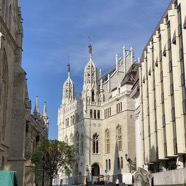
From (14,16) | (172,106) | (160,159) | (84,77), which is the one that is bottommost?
(160,159)

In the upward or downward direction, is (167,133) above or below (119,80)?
below

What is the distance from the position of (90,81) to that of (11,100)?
2023 inches

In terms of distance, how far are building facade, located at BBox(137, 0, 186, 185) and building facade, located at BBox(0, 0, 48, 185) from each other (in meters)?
13.7

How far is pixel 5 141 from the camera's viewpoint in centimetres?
3353

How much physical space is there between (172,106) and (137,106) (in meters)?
17.7

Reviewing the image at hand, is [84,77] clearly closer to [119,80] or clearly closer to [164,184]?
[119,80]

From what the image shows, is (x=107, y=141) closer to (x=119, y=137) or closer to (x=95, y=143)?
(x=95, y=143)

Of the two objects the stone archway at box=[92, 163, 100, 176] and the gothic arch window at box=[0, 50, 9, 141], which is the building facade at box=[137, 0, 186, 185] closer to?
the gothic arch window at box=[0, 50, 9, 141]

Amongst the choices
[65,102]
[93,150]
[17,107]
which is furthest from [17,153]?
[65,102]

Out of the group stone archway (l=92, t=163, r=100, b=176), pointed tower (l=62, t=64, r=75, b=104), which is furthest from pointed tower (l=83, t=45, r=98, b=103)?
stone archway (l=92, t=163, r=100, b=176)

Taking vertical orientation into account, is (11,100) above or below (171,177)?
above

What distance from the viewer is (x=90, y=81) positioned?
86.4 m

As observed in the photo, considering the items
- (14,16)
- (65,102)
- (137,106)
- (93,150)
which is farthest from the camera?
(65,102)

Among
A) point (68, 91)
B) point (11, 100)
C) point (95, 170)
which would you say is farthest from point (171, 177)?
point (68, 91)
